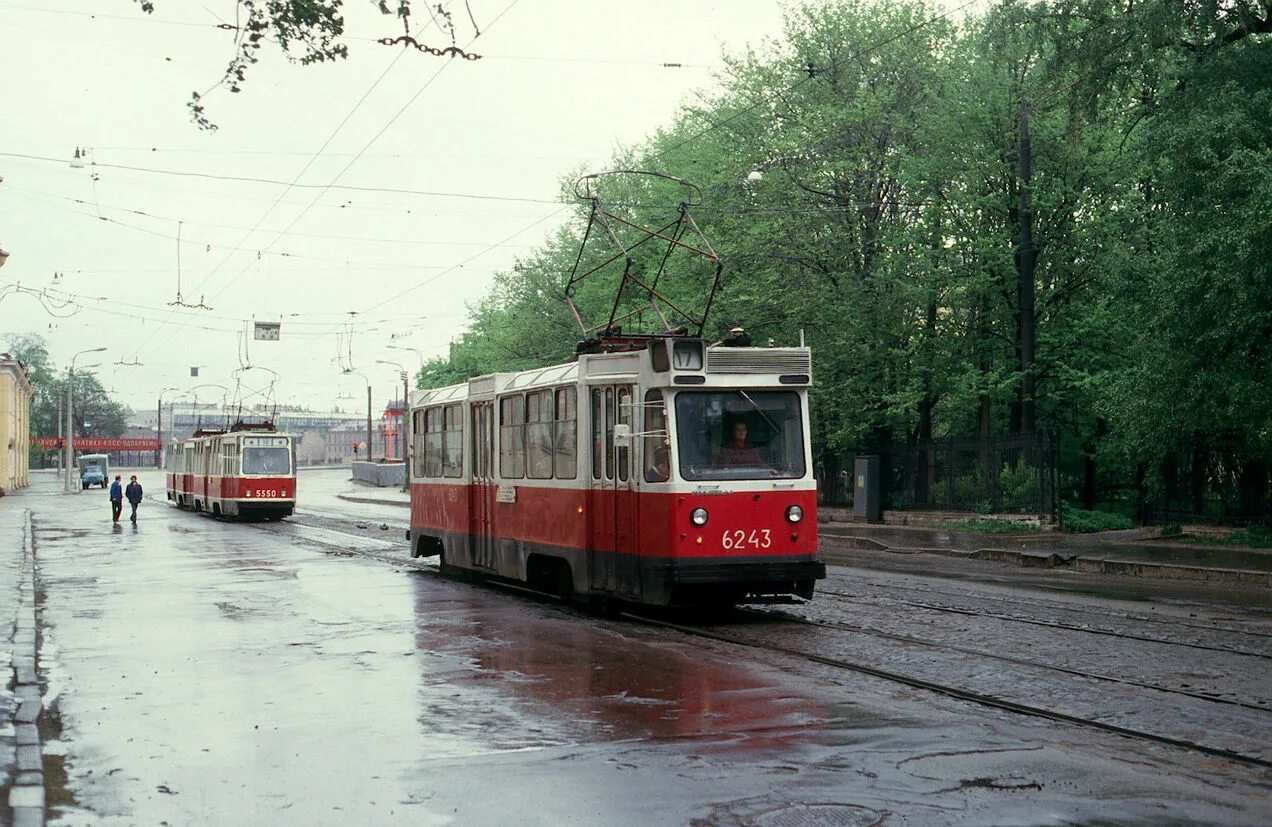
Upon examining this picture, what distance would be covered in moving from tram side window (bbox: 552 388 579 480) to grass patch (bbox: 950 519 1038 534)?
1852cm

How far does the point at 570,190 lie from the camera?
52656 mm

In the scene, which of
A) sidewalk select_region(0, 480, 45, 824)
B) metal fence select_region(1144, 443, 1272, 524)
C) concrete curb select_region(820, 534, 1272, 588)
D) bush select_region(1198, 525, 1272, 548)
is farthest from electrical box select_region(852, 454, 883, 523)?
sidewalk select_region(0, 480, 45, 824)

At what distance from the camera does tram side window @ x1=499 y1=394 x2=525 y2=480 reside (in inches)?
712

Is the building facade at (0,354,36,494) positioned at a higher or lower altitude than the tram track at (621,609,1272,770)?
higher

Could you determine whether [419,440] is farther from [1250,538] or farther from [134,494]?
[134,494]

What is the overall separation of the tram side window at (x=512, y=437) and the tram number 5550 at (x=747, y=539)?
3987 millimetres

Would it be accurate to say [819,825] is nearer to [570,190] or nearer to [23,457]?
[570,190]

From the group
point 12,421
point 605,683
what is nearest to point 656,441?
point 605,683

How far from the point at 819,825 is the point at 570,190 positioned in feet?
155

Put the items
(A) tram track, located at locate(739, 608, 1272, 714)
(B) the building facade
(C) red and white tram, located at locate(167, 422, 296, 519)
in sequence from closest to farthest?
(A) tram track, located at locate(739, 608, 1272, 714)
(C) red and white tram, located at locate(167, 422, 296, 519)
(B) the building facade

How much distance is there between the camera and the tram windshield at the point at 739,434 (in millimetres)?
14781

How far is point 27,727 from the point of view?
9633 millimetres

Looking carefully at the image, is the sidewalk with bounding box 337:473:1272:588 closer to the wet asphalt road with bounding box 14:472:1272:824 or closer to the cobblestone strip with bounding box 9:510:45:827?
the wet asphalt road with bounding box 14:472:1272:824

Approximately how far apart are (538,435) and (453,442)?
373 cm
